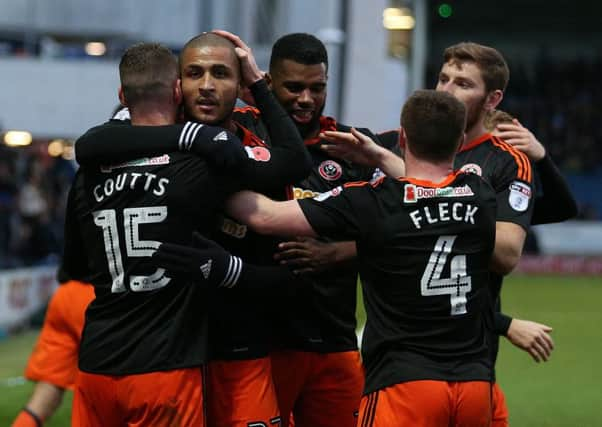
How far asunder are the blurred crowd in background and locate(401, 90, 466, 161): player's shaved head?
15095 millimetres

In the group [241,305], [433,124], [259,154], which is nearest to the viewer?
[433,124]

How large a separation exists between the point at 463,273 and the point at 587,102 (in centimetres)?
3921

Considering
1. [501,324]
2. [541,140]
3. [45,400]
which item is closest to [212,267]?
[501,324]

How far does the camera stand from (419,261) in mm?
4715

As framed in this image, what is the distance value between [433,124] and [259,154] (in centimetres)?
75

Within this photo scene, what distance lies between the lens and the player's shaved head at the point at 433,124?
4.70 meters

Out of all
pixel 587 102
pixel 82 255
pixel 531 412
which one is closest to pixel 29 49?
pixel 531 412

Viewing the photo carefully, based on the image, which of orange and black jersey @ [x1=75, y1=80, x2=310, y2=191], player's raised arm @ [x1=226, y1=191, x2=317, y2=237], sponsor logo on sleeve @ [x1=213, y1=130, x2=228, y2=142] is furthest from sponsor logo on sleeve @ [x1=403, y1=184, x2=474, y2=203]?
sponsor logo on sleeve @ [x1=213, y1=130, x2=228, y2=142]

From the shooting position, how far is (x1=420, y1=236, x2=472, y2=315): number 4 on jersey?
4723mm

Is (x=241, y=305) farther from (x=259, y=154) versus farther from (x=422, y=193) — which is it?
(x=422, y=193)

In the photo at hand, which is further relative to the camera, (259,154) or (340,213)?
(259,154)

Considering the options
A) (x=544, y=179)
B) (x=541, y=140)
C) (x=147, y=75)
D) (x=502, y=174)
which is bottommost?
(x=541, y=140)

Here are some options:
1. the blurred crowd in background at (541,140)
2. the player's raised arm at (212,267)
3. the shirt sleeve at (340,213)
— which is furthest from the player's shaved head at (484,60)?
the blurred crowd in background at (541,140)

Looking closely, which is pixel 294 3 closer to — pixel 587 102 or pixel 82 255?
pixel 587 102
